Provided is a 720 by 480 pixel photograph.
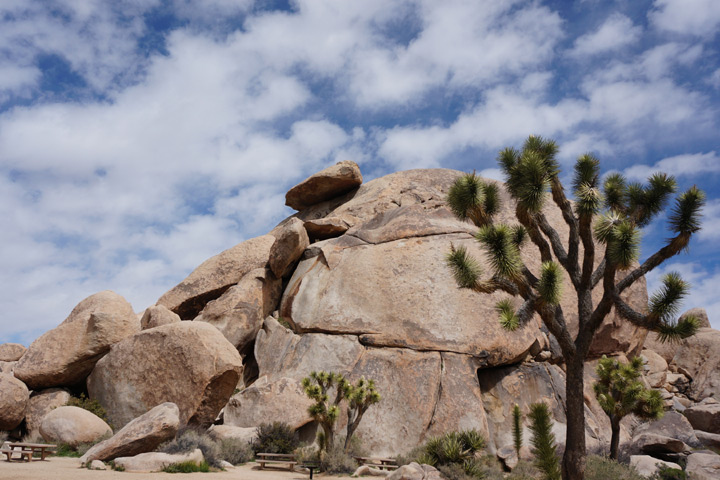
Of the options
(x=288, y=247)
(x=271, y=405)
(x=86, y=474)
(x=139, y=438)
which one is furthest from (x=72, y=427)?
(x=288, y=247)

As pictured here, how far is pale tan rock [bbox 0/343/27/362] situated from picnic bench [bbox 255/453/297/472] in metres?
14.9

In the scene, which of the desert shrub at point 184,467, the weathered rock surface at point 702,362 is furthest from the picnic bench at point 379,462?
the weathered rock surface at point 702,362

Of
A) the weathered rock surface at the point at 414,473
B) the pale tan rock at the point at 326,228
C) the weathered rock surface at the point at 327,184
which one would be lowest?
the weathered rock surface at the point at 414,473

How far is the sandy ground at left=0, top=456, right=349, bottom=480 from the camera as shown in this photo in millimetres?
10514

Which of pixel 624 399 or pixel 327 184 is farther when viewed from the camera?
pixel 327 184

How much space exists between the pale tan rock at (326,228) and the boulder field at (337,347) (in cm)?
7

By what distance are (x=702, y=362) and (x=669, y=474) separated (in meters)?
19.4

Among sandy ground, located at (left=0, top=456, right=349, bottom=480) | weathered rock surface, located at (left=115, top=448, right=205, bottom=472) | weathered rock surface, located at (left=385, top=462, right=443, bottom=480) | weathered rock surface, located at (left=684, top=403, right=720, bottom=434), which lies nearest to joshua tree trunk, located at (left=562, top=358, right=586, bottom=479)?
weathered rock surface, located at (left=385, top=462, right=443, bottom=480)

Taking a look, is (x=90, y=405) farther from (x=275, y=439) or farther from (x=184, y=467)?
(x=184, y=467)

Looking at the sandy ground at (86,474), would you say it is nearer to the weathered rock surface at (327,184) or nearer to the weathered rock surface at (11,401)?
the weathered rock surface at (11,401)

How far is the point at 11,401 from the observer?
16.8m

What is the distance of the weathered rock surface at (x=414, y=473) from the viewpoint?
12234 mm

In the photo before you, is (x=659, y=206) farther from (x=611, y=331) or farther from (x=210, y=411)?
(x=210, y=411)

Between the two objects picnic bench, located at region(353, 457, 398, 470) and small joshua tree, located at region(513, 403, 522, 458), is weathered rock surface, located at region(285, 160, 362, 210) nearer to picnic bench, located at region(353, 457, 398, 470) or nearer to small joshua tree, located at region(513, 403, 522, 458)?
small joshua tree, located at region(513, 403, 522, 458)
